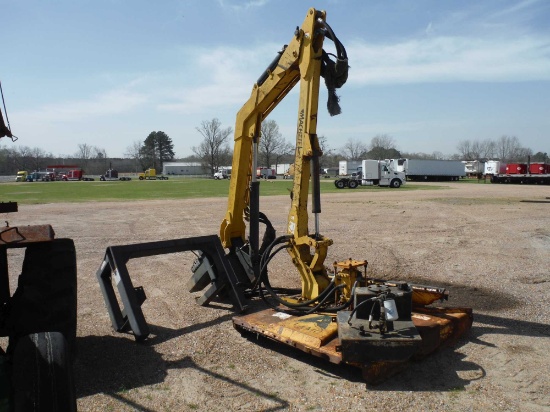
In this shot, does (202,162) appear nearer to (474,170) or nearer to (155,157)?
(155,157)

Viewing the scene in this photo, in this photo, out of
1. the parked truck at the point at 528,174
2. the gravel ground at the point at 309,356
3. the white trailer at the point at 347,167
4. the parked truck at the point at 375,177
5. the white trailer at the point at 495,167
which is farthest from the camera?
the white trailer at the point at 347,167

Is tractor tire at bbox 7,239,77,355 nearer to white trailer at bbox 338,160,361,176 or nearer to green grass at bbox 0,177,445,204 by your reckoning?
green grass at bbox 0,177,445,204

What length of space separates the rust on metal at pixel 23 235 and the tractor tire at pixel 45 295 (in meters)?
0.28

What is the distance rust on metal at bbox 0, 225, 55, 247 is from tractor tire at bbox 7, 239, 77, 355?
28 cm

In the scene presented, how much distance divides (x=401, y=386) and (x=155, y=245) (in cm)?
350

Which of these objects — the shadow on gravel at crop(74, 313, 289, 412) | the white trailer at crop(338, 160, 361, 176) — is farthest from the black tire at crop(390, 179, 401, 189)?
the white trailer at crop(338, 160, 361, 176)

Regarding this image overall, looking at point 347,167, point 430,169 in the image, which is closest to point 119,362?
point 430,169

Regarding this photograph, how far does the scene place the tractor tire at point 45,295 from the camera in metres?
4.38

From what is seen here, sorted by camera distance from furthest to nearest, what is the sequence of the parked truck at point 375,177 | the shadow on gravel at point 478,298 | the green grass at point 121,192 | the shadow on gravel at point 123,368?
the parked truck at point 375,177, the green grass at point 121,192, the shadow on gravel at point 478,298, the shadow on gravel at point 123,368

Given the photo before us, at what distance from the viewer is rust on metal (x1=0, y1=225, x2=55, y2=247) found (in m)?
3.87

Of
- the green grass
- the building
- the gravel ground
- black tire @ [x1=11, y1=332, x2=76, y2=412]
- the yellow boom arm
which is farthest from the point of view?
the building

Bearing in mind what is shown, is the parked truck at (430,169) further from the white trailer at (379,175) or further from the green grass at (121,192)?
the white trailer at (379,175)

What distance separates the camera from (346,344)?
4250mm

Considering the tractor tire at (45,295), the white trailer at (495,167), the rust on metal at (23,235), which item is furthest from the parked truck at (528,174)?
the rust on metal at (23,235)
